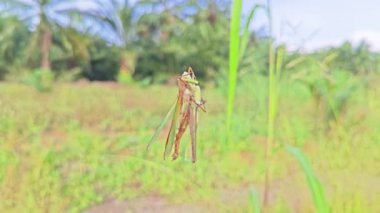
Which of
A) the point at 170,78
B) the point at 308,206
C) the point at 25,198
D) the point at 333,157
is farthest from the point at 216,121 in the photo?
the point at 170,78

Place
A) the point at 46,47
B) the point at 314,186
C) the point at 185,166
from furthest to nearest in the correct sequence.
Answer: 1. the point at 46,47
2. the point at 185,166
3. the point at 314,186

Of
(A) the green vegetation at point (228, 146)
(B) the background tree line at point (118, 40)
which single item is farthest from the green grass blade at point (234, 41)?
(B) the background tree line at point (118, 40)

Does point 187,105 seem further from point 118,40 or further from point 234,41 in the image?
point 118,40

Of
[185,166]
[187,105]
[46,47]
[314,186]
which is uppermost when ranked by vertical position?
[46,47]

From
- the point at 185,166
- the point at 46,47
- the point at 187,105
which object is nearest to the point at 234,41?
the point at 187,105

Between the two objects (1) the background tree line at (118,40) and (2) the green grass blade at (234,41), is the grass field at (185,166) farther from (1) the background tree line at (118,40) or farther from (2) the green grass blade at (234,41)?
(1) the background tree line at (118,40)

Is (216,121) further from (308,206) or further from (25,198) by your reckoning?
(308,206)

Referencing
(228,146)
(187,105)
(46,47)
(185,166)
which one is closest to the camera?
(187,105)

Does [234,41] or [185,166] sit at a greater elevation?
[234,41]
